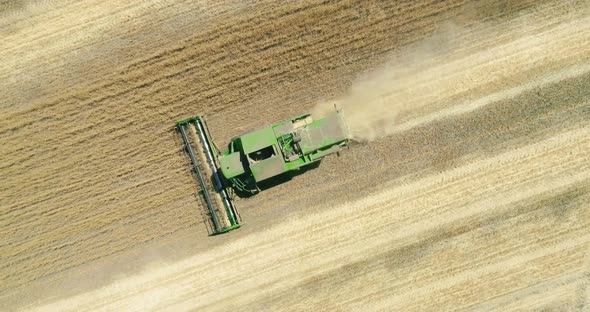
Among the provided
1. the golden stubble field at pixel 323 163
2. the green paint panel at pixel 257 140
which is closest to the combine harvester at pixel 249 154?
the green paint panel at pixel 257 140

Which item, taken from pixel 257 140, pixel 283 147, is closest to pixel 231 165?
pixel 257 140

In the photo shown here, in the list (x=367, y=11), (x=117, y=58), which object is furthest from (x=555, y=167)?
(x=117, y=58)

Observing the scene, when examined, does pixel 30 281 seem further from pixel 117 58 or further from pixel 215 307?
pixel 117 58

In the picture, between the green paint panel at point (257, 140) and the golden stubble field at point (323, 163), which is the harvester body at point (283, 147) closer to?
the green paint panel at point (257, 140)

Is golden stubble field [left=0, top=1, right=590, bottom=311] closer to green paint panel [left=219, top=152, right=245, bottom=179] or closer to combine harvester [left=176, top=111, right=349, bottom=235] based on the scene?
combine harvester [left=176, top=111, right=349, bottom=235]

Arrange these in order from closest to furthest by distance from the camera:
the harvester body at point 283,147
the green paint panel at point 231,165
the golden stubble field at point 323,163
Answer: the harvester body at point 283,147, the green paint panel at point 231,165, the golden stubble field at point 323,163

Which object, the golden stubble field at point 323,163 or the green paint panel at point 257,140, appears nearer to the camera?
the green paint panel at point 257,140
